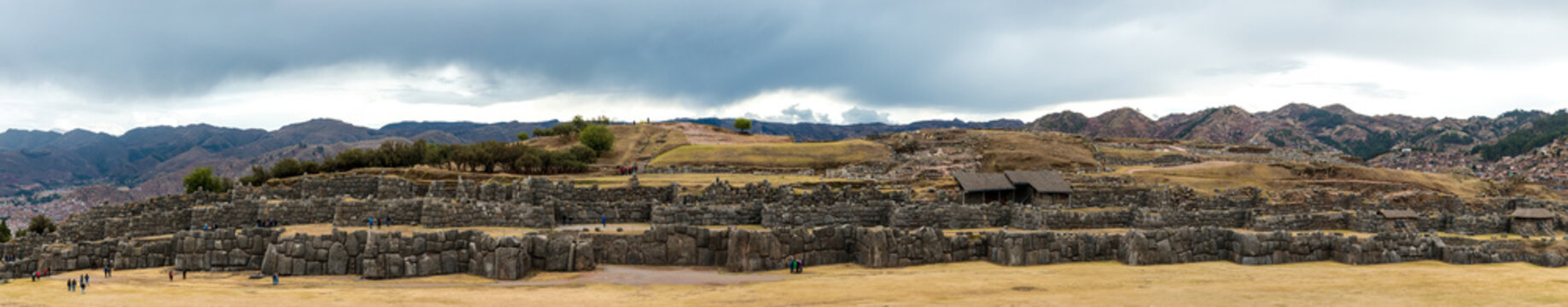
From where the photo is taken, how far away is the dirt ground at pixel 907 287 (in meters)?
19.5

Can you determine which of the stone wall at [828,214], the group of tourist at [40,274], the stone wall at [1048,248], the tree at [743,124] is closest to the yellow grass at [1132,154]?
the stone wall at [828,214]

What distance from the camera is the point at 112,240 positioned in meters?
27.9

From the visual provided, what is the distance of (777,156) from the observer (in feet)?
230

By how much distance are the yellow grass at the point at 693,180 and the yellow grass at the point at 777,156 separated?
642cm

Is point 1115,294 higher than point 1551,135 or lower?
lower

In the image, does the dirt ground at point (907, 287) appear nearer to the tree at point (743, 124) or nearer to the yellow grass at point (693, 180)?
the yellow grass at point (693, 180)

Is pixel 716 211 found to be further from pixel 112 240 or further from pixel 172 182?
pixel 172 182

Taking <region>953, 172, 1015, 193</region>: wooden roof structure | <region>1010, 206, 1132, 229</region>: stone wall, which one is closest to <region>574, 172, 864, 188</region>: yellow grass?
<region>953, 172, 1015, 193</region>: wooden roof structure

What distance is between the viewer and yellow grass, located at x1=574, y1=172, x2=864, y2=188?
162 ft

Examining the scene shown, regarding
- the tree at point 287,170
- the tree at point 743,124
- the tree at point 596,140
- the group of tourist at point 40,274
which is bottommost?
the group of tourist at point 40,274

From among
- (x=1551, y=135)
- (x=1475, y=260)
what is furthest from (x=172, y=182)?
(x=1551, y=135)

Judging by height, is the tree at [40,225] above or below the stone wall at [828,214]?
below

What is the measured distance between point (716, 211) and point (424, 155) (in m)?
37.9

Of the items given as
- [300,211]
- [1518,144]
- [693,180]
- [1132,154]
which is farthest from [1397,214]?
[1518,144]
